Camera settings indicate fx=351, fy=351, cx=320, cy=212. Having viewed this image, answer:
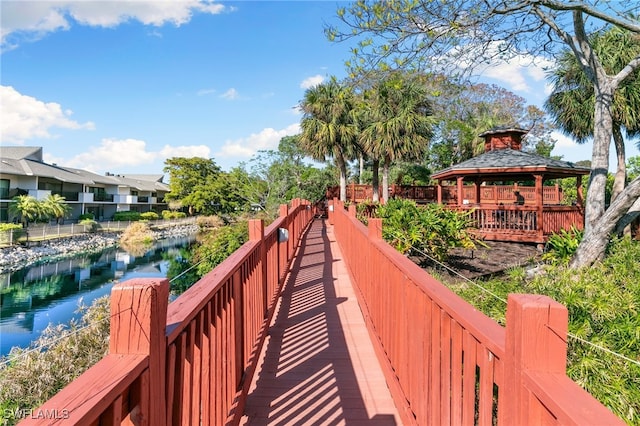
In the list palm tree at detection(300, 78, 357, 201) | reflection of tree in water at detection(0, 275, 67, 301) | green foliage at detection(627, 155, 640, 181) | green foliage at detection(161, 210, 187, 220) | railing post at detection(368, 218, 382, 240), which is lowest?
reflection of tree in water at detection(0, 275, 67, 301)

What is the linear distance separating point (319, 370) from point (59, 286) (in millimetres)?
19338

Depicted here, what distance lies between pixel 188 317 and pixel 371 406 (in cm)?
169

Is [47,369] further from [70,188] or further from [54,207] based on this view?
[70,188]

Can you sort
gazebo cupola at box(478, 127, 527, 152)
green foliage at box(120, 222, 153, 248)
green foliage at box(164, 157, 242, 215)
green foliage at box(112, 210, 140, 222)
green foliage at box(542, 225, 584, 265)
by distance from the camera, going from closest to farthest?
green foliage at box(542, 225, 584, 265)
gazebo cupola at box(478, 127, 527, 152)
green foliage at box(120, 222, 153, 248)
green foliage at box(164, 157, 242, 215)
green foliage at box(112, 210, 140, 222)

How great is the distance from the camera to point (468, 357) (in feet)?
4.18

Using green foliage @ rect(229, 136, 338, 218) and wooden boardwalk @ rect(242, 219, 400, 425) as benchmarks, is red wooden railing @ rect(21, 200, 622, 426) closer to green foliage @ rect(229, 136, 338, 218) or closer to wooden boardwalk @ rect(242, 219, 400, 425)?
wooden boardwalk @ rect(242, 219, 400, 425)

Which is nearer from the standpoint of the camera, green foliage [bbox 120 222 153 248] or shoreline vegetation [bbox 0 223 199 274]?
shoreline vegetation [bbox 0 223 199 274]

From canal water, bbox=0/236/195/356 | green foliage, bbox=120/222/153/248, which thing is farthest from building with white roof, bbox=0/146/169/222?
→ canal water, bbox=0/236/195/356

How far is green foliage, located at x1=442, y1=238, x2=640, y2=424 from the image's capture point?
2.38 m

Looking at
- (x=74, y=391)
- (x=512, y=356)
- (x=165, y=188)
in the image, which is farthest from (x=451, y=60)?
(x=165, y=188)

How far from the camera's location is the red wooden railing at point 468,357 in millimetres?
844

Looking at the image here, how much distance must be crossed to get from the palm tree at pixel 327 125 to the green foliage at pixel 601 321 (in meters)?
15.9

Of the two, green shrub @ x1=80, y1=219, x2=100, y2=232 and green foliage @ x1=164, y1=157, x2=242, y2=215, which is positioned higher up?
green foliage @ x1=164, y1=157, x2=242, y2=215

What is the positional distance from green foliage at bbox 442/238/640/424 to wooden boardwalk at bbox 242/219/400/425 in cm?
133
